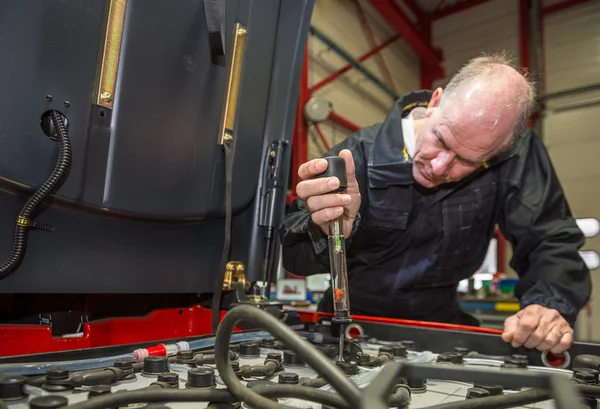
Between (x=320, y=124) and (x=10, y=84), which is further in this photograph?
(x=320, y=124)

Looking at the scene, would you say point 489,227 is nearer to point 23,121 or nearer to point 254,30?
point 254,30

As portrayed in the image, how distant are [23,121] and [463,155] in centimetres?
102

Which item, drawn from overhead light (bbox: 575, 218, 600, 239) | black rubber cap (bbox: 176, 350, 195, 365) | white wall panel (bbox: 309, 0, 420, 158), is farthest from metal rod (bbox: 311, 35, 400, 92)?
black rubber cap (bbox: 176, 350, 195, 365)

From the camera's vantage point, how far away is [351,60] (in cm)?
516

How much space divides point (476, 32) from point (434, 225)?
590cm

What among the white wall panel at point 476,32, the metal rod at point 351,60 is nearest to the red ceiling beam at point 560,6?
the white wall panel at point 476,32

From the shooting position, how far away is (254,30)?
1.04m

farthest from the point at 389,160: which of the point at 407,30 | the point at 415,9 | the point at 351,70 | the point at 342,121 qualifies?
the point at 415,9

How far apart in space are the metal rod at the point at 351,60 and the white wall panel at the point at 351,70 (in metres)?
0.05

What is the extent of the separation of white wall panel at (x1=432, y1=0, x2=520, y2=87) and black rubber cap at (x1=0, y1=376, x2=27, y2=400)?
6.09 m

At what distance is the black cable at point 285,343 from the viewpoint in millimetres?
330

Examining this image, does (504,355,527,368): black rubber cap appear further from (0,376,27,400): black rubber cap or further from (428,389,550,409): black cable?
(0,376,27,400): black rubber cap

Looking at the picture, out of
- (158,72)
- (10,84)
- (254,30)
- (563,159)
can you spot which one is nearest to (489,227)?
(254,30)

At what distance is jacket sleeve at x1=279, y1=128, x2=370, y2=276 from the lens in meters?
1.07
